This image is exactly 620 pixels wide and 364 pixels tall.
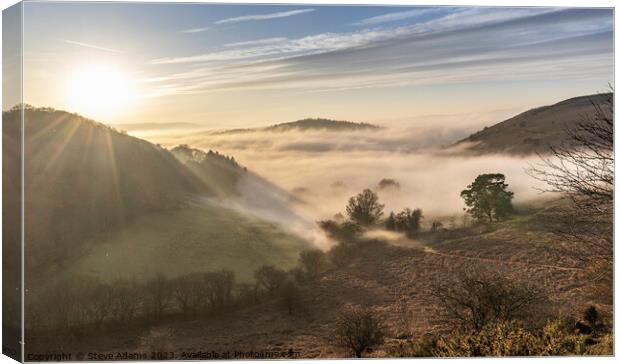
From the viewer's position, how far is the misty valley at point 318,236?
39.4 ft

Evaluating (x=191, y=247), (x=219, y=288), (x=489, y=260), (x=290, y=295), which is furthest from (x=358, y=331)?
(x=191, y=247)

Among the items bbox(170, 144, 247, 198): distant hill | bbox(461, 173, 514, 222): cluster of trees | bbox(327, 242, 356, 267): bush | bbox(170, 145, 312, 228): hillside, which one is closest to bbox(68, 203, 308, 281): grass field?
bbox(170, 145, 312, 228): hillside

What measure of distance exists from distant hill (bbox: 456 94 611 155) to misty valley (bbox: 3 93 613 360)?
1.1 inches

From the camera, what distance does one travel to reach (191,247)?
1233 centimetres

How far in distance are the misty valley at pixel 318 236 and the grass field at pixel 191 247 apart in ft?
0.06

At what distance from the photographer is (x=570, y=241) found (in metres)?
12.9

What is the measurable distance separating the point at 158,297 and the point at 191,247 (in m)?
0.78

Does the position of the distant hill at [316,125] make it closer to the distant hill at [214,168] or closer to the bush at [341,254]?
the distant hill at [214,168]

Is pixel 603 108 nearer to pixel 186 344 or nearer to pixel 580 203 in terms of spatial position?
pixel 580 203

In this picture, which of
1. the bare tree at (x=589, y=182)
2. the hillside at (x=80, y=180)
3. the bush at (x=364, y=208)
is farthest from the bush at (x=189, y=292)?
the bare tree at (x=589, y=182)

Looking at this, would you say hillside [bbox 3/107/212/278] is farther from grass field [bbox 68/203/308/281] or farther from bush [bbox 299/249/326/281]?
bush [bbox 299/249/326/281]

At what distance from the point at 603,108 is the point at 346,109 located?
11.8ft

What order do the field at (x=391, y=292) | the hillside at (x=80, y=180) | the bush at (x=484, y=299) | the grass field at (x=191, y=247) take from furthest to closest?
the bush at (x=484, y=299), the field at (x=391, y=292), the grass field at (x=191, y=247), the hillside at (x=80, y=180)

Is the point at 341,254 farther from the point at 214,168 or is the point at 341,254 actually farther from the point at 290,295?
the point at 214,168
